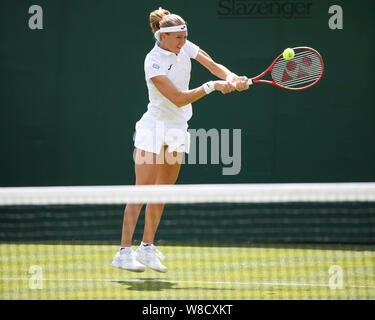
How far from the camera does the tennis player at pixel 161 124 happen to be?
4.57 m

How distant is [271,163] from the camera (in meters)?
6.49

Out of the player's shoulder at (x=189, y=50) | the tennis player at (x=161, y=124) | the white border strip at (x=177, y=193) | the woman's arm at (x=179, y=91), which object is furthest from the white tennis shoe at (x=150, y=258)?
the player's shoulder at (x=189, y=50)

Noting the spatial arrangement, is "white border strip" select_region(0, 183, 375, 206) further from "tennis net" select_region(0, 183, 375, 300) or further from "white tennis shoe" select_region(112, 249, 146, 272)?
"white tennis shoe" select_region(112, 249, 146, 272)

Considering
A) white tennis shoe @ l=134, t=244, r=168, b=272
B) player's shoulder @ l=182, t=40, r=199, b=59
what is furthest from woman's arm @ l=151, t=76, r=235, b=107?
white tennis shoe @ l=134, t=244, r=168, b=272

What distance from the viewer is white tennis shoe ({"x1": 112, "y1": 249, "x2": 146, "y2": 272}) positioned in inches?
177

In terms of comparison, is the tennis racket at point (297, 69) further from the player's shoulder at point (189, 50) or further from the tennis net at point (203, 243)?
the tennis net at point (203, 243)

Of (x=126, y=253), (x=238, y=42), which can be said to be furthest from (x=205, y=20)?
(x=126, y=253)

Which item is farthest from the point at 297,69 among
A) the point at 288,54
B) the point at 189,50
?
the point at 189,50

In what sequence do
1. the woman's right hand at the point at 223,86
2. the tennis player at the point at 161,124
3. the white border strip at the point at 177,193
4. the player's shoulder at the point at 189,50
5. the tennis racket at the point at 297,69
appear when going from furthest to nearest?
the tennis racket at the point at 297,69, the player's shoulder at the point at 189,50, the tennis player at the point at 161,124, the woman's right hand at the point at 223,86, the white border strip at the point at 177,193

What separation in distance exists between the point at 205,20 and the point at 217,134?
98 cm

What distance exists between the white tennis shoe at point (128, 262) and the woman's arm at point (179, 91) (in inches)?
37.3

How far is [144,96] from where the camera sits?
6.64 m

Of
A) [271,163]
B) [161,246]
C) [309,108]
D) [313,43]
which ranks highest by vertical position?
[313,43]
